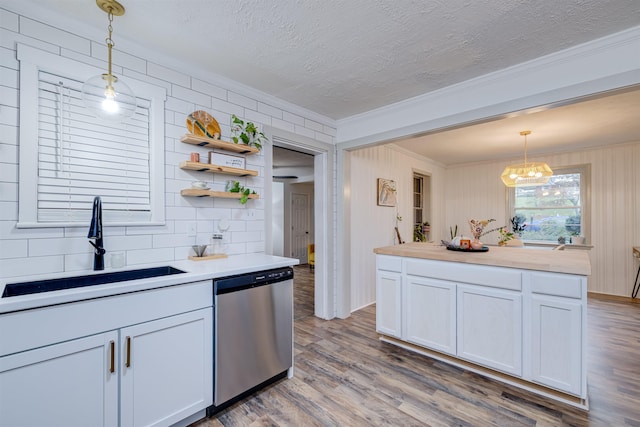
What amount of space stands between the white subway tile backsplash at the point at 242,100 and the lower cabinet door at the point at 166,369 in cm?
185

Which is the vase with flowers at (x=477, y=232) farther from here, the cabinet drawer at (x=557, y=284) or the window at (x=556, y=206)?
the window at (x=556, y=206)

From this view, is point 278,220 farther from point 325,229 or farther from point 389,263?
point 389,263

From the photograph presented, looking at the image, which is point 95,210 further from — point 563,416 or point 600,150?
point 600,150

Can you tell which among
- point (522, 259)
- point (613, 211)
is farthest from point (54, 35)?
point (613, 211)

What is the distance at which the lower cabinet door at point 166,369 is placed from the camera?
4.83 ft

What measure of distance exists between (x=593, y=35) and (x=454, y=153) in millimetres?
3397

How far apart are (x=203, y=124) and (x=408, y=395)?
264 cm

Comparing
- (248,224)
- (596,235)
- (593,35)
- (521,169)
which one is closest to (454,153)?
(521,169)

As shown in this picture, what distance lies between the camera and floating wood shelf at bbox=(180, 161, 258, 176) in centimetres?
217

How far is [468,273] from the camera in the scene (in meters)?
2.31

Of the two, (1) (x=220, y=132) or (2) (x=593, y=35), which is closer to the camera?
(2) (x=593, y=35)

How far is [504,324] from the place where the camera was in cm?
215

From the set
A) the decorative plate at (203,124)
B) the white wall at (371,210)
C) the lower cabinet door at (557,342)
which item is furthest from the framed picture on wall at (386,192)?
the decorative plate at (203,124)

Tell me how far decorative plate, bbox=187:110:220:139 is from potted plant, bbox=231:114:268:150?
0.49 ft
